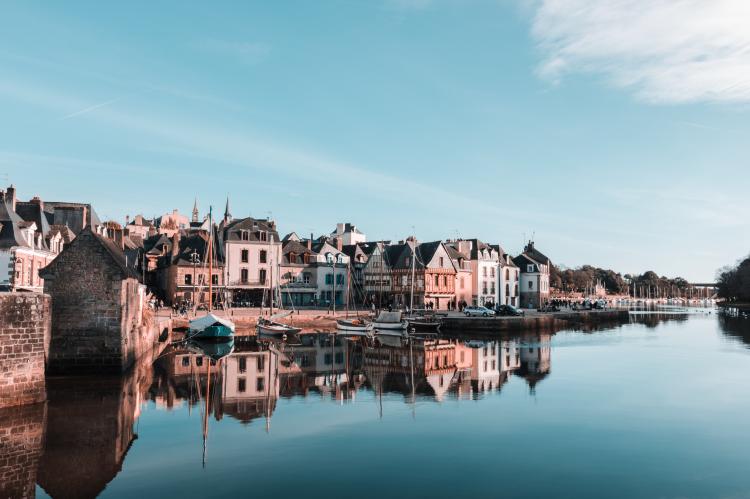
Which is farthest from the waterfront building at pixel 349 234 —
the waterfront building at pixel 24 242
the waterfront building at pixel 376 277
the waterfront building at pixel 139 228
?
the waterfront building at pixel 24 242

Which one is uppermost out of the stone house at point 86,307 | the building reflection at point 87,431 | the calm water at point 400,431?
the stone house at point 86,307

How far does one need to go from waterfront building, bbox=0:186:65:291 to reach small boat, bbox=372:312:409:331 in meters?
27.1

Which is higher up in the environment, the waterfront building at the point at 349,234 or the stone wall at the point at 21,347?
the waterfront building at the point at 349,234

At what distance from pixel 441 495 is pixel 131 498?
6443mm

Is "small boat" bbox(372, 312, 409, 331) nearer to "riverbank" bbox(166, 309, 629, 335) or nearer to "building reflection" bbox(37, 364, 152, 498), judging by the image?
"riverbank" bbox(166, 309, 629, 335)

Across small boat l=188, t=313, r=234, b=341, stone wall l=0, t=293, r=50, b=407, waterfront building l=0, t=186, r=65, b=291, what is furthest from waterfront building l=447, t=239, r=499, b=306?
stone wall l=0, t=293, r=50, b=407

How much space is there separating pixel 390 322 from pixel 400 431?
3710cm

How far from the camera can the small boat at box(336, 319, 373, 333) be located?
52656 mm

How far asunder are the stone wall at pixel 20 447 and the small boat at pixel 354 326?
34.7m

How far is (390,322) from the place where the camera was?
2179 inches

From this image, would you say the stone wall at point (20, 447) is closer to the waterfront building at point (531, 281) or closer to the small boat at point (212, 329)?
the small boat at point (212, 329)

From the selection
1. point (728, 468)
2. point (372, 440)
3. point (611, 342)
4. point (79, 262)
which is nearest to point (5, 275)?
point (79, 262)

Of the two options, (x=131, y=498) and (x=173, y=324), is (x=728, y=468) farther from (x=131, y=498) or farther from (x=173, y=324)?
(x=173, y=324)

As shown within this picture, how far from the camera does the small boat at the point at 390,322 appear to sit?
179 ft
